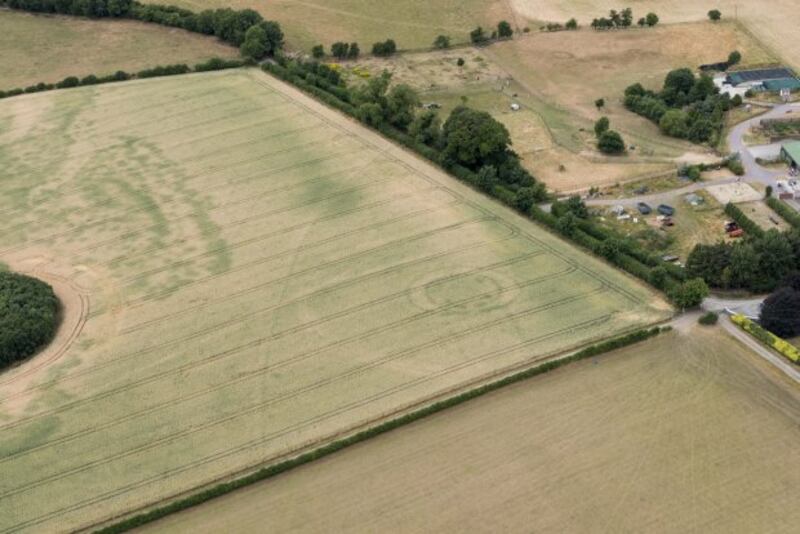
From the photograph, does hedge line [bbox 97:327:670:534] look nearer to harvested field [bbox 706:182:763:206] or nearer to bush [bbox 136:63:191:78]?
harvested field [bbox 706:182:763:206]

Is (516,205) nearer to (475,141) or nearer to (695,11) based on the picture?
(475,141)

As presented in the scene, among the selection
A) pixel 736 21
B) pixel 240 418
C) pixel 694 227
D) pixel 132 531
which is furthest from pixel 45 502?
pixel 736 21

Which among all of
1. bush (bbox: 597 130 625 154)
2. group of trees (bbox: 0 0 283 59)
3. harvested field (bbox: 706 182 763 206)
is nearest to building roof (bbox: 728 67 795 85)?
bush (bbox: 597 130 625 154)

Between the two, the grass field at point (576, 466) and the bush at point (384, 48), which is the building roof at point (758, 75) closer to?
the bush at point (384, 48)

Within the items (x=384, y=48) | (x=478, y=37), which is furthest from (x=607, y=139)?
(x=384, y=48)

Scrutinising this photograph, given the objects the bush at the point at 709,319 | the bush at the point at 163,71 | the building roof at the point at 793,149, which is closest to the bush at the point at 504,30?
the bush at the point at 163,71

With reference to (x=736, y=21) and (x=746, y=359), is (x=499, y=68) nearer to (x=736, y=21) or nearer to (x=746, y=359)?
(x=736, y=21)
